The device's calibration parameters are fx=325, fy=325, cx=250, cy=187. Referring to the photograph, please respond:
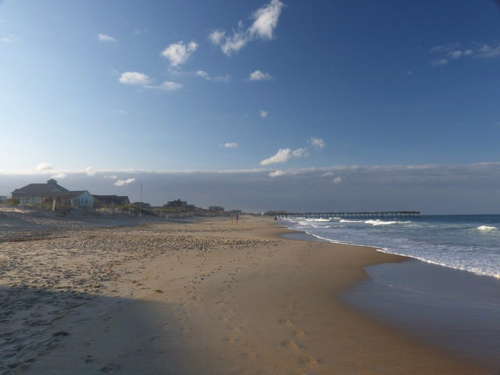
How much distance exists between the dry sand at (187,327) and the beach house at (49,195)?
49187 millimetres

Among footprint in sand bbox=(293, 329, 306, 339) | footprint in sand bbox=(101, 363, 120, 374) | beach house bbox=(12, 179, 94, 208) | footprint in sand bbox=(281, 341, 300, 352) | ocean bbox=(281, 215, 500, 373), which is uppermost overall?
beach house bbox=(12, 179, 94, 208)

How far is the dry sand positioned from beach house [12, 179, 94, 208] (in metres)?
49.2

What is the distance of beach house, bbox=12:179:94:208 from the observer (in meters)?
53.5

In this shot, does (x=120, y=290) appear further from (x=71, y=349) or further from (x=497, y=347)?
(x=497, y=347)

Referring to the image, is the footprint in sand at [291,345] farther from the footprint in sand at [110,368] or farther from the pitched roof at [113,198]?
the pitched roof at [113,198]

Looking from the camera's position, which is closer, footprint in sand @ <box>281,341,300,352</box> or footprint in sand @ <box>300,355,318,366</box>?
footprint in sand @ <box>300,355,318,366</box>

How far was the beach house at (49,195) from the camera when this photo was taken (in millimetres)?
53500

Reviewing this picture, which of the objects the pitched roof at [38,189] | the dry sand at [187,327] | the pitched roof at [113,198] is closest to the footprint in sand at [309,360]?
the dry sand at [187,327]

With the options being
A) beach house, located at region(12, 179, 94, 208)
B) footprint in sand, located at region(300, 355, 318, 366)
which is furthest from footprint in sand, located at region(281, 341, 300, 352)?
beach house, located at region(12, 179, 94, 208)

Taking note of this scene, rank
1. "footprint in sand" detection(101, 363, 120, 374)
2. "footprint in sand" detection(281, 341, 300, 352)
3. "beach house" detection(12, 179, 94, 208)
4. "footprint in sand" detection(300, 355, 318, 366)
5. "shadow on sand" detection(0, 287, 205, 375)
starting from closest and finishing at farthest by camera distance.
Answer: "footprint in sand" detection(101, 363, 120, 374) → "shadow on sand" detection(0, 287, 205, 375) → "footprint in sand" detection(300, 355, 318, 366) → "footprint in sand" detection(281, 341, 300, 352) → "beach house" detection(12, 179, 94, 208)

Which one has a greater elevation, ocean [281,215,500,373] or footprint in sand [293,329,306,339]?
footprint in sand [293,329,306,339]

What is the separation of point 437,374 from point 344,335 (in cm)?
148

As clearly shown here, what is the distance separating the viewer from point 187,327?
5.30 m

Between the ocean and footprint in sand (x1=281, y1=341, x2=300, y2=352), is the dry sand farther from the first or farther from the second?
the ocean
